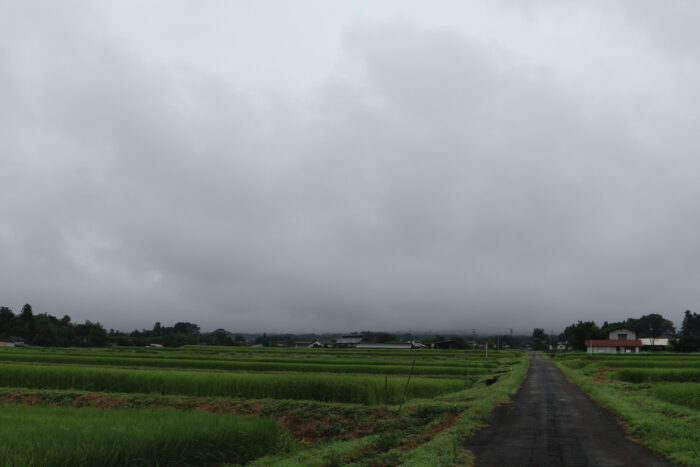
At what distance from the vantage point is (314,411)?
20.4 meters

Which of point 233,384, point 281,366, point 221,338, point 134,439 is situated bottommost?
point 221,338

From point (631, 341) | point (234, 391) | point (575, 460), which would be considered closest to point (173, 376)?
point (234, 391)

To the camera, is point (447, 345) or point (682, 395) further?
point (447, 345)

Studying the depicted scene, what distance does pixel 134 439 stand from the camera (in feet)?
38.7

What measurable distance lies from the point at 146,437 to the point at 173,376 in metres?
16.9

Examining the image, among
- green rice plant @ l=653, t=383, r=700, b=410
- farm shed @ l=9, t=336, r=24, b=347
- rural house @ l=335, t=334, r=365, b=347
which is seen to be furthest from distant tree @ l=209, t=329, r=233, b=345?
green rice plant @ l=653, t=383, r=700, b=410

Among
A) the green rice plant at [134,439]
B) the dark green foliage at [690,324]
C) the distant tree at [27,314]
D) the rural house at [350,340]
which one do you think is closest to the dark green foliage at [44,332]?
the distant tree at [27,314]

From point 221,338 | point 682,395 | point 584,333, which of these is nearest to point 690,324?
point 584,333

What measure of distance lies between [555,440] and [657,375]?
31419 mm

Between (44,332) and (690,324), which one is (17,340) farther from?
(690,324)

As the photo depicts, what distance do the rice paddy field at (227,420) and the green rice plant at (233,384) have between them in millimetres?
60

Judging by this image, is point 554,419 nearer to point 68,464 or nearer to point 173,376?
point 68,464

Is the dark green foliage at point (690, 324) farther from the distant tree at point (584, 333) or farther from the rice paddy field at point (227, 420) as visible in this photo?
the rice paddy field at point (227, 420)

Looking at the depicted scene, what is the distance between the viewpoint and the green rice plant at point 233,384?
82.2 ft
